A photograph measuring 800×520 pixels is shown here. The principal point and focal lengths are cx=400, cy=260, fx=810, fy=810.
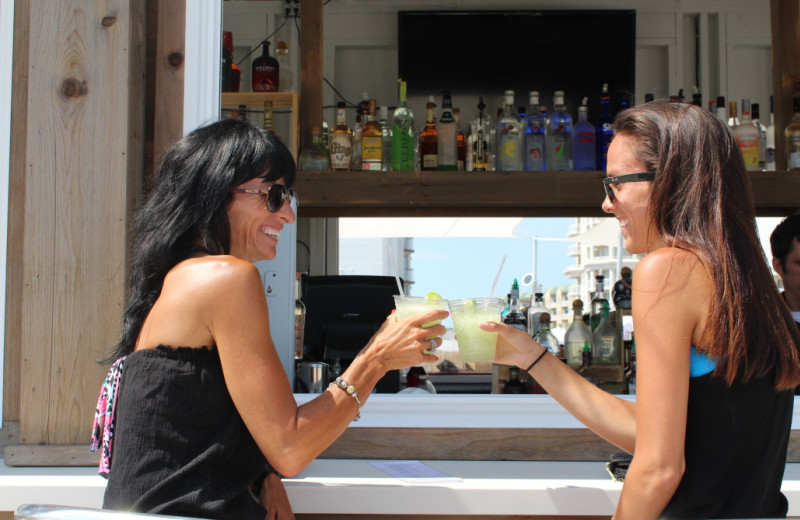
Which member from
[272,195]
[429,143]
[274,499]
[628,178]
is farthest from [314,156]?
[628,178]

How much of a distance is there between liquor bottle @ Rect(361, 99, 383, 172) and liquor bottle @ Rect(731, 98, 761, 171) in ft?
5.13

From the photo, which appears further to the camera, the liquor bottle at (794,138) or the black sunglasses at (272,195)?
the liquor bottle at (794,138)

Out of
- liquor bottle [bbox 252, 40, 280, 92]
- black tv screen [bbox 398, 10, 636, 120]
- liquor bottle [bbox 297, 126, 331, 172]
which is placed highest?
black tv screen [bbox 398, 10, 636, 120]

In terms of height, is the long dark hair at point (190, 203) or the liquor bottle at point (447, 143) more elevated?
the liquor bottle at point (447, 143)

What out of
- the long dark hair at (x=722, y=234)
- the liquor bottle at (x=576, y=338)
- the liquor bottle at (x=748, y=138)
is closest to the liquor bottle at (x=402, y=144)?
the liquor bottle at (x=576, y=338)

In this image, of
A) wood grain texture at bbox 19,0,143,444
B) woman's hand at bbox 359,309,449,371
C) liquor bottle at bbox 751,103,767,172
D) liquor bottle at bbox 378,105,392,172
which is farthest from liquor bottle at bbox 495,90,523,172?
woman's hand at bbox 359,309,449,371

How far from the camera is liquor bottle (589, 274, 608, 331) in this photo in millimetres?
2971

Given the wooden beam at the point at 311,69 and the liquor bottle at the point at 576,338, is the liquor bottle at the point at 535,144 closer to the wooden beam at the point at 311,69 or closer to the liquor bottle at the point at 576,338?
the liquor bottle at the point at 576,338

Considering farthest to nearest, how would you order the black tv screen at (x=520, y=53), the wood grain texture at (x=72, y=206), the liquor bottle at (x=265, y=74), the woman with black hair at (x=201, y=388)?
the black tv screen at (x=520, y=53) → the liquor bottle at (x=265, y=74) → the wood grain texture at (x=72, y=206) → the woman with black hair at (x=201, y=388)

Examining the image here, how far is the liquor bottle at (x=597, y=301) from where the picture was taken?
9.75 feet

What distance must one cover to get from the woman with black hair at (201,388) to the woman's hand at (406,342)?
7 cm

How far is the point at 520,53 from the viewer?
14.9 feet

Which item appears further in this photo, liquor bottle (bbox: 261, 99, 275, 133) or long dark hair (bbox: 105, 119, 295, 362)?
liquor bottle (bbox: 261, 99, 275, 133)

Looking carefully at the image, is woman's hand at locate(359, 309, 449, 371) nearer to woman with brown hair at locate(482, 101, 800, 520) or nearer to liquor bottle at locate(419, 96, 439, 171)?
woman with brown hair at locate(482, 101, 800, 520)
